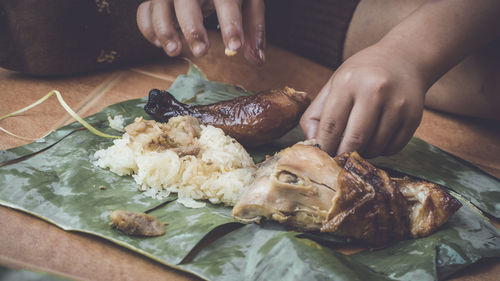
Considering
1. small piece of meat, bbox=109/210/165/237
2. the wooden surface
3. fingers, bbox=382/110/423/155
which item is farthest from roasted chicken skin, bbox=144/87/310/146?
small piece of meat, bbox=109/210/165/237

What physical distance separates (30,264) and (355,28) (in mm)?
2578

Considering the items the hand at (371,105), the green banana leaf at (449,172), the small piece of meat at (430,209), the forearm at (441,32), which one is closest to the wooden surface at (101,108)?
the small piece of meat at (430,209)

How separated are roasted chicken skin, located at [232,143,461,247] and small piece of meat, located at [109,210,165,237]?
27 cm

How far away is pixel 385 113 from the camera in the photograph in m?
1.74

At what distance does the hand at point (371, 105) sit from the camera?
67.2 inches

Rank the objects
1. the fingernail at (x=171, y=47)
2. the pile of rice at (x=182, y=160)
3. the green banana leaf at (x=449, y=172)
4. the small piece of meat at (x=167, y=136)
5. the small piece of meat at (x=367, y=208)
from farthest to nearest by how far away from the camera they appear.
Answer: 1. the fingernail at (x=171, y=47)
2. the green banana leaf at (x=449, y=172)
3. the small piece of meat at (x=167, y=136)
4. the pile of rice at (x=182, y=160)
5. the small piece of meat at (x=367, y=208)

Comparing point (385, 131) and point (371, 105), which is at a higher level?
point (371, 105)

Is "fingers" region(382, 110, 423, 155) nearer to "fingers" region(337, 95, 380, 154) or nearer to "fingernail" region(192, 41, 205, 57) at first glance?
"fingers" region(337, 95, 380, 154)

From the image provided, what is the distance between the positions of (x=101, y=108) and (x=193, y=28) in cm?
80

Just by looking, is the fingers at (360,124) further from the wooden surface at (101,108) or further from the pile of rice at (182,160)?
the wooden surface at (101,108)

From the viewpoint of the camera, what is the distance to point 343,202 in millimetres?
1423

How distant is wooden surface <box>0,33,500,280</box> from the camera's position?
1.31 m

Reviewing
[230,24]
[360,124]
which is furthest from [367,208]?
[230,24]

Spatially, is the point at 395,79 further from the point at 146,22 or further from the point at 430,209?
the point at 146,22
